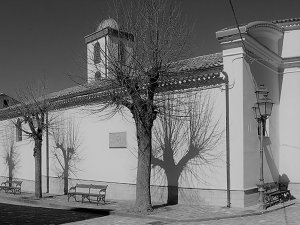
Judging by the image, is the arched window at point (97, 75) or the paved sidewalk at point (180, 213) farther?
the arched window at point (97, 75)

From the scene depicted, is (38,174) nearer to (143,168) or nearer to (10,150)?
(143,168)

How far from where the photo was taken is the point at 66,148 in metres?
19.2

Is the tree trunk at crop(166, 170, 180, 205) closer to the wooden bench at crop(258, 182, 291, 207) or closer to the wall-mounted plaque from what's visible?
the wall-mounted plaque

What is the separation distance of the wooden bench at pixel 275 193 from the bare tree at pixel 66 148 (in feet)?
29.1

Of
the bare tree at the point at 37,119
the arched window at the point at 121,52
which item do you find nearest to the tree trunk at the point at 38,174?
the bare tree at the point at 37,119

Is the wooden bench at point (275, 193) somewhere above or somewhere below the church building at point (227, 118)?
below

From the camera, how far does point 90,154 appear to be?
17844mm

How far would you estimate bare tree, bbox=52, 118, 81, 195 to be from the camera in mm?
18641

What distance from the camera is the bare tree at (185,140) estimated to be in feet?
43.9

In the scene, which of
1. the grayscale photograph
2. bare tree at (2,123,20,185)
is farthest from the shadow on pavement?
bare tree at (2,123,20,185)

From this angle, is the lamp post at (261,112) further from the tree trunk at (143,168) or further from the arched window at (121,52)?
the arched window at (121,52)

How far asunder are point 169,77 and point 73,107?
764 centimetres

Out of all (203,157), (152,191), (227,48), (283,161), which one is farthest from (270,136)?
(152,191)

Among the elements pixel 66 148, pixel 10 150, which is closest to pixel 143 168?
pixel 66 148
